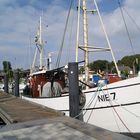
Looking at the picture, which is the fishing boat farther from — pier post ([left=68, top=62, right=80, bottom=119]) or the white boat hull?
pier post ([left=68, top=62, right=80, bottom=119])

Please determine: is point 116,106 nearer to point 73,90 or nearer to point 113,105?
point 113,105

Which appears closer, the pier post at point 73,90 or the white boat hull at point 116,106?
the white boat hull at point 116,106

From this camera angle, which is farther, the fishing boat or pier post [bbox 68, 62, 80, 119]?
pier post [bbox 68, 62, 80, 119]

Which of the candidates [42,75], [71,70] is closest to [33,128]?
[71,70]

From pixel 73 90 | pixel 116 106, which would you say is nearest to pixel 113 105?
pixel 116 106

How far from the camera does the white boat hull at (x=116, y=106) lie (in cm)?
1046

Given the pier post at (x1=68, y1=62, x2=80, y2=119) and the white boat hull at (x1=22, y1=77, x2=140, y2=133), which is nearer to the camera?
the white boat hull at (x1=22, y1=77, x2=140, y2=133)

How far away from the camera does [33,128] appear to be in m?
6.78

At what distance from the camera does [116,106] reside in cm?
1090

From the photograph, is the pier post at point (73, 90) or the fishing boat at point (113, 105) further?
the pier post at point (73, 90)

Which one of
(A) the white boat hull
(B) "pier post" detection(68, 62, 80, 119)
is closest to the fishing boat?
(A) the white boat hull

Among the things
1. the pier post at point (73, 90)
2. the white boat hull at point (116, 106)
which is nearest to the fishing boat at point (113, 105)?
the white boat hull at point (116, 106)

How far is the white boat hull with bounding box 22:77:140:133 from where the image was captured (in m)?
10.5

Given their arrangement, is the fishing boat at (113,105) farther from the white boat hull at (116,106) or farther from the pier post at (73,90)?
the pier post at (73,90)
